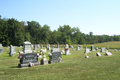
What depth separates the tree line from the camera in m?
59.8

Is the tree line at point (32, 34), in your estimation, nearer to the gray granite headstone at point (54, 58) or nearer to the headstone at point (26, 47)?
the headstone at point (26, 47)

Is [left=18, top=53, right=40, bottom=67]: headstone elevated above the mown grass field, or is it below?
above

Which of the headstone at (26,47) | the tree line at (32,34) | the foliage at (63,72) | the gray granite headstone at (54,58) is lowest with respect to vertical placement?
the foliage at (63,72)

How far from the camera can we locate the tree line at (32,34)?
59.8 metres

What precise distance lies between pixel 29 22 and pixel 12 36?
68.6 ft

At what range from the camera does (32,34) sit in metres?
82.6

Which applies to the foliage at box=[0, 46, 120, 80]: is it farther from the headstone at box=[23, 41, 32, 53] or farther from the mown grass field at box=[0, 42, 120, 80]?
the headstone at box=[23, 41, 32, 53]

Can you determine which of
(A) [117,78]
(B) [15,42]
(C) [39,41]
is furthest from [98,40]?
(A) [117,78]

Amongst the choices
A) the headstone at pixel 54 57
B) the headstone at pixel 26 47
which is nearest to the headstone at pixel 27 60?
the headstone at pixel 54 57

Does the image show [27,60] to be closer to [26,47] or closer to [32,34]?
[26,47]

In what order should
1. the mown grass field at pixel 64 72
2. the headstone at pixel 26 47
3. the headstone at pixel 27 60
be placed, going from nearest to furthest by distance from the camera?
the mown grass field at pixel 64 72 → the headstone at pixel 27 60 → the headstone at pixel 26 47

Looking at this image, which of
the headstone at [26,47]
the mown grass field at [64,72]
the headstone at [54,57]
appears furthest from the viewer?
the headstone at [26,47]

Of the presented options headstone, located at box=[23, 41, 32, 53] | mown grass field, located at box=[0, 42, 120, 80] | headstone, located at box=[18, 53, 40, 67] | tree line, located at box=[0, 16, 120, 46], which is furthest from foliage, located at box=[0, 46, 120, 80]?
tree line, located at box=[0, 16, 120, 46]

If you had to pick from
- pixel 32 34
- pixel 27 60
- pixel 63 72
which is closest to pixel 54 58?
pixel 27 60
